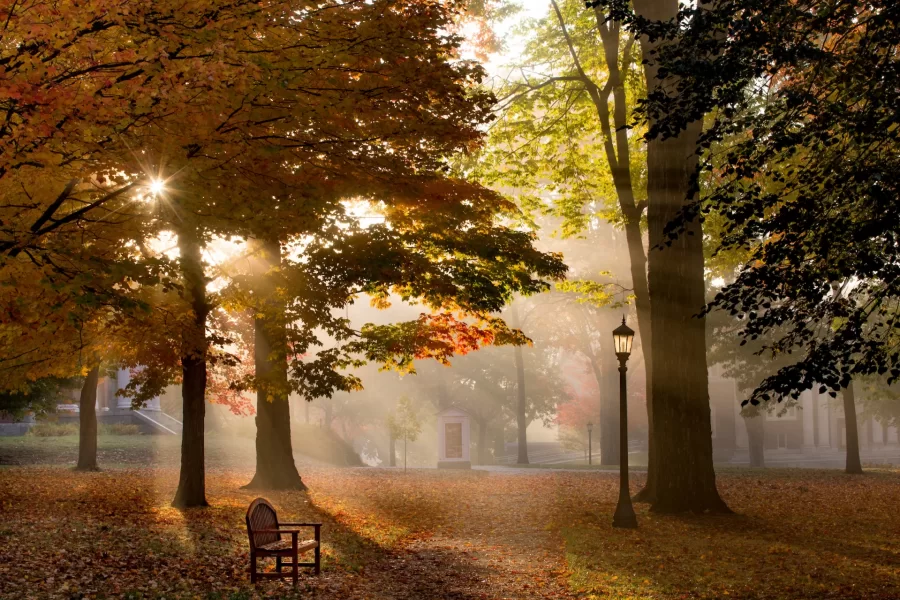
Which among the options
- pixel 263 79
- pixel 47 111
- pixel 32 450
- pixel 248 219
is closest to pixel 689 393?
pixel 248 219

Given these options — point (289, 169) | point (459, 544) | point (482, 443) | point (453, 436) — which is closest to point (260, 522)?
point (459, 544)

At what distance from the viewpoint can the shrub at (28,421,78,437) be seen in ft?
137

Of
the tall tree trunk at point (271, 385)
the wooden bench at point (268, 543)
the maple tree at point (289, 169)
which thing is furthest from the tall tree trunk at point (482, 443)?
the wooden bench at point (268, 543)

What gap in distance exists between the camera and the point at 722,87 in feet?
30.0

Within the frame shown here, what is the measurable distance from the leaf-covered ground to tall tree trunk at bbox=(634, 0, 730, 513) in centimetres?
62

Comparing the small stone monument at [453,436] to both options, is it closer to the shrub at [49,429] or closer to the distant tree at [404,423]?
the distant tree at [404,423]

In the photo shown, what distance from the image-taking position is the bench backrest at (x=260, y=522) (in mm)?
9617

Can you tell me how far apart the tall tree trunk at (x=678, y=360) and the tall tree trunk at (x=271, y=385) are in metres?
7.25

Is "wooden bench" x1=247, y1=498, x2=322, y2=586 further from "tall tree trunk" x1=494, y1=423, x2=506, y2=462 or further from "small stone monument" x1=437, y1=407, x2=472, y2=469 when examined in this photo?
"tall tree trunk" x1=494, y1=423, x2=506, y2=462

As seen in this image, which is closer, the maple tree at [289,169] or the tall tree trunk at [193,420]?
the maple tree at [289,169]

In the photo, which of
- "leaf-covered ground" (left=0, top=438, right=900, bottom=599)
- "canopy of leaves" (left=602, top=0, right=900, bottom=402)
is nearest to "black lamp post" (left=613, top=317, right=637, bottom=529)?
"leaf-covered ground" (left=0, top=438, right=900, bottom=599)

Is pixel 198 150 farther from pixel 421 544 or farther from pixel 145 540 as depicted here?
pixel 421 544

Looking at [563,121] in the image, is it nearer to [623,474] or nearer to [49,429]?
[623,474]

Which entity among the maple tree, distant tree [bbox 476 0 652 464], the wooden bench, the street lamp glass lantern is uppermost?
distant tree [bbox 476 0 652 464]
